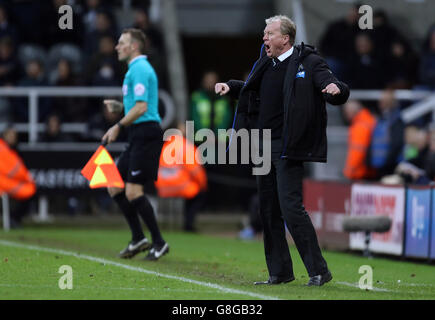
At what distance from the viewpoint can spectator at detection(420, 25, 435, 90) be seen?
1941 centimetres

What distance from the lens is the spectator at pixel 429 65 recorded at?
19406mm

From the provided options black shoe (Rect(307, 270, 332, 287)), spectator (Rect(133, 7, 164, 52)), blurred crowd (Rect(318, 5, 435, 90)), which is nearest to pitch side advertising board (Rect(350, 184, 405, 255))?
black shoe (Rect(307, 270, 332, 287))

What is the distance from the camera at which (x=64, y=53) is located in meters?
21.2

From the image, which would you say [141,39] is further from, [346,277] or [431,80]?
[431,80]

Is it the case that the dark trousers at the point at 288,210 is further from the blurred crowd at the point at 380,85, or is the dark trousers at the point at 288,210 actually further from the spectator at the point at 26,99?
the spectator at the point at 26,99

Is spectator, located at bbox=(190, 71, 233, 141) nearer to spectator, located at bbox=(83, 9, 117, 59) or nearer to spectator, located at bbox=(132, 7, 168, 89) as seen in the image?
spectator, located at bbox=(132, 7, 168, 89)

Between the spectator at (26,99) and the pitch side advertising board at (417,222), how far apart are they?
8.38m

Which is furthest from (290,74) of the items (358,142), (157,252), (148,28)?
(148,28)

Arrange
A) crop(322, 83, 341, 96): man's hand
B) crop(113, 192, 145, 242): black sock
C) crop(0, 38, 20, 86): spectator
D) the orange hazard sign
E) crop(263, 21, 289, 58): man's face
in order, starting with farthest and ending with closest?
crop(0, 38, 20, 86): spectator, crop(113, 192, 145, 242): black sock, the orange hazard sign, crop(263, 21, 289, 58): man's face, crop(322, 83, 341, 96): man's hand

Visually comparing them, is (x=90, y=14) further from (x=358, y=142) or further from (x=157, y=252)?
(x=157, y=252)

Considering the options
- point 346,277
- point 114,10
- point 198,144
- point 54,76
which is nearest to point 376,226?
point 346,277

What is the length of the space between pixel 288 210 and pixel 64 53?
42.6 feet

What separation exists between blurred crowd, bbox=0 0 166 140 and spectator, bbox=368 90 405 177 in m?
4.71

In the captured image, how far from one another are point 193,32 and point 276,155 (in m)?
15.0
